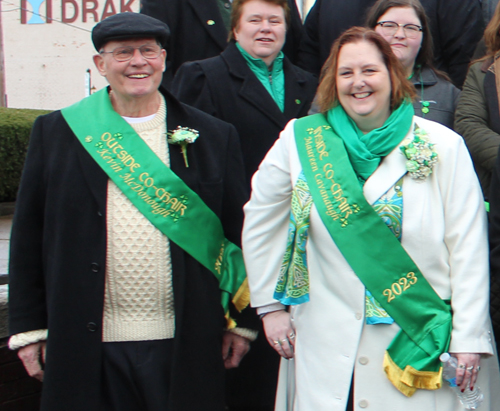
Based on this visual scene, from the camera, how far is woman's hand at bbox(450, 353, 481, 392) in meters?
2.54

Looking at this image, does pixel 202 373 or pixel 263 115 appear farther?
pixel 263 115

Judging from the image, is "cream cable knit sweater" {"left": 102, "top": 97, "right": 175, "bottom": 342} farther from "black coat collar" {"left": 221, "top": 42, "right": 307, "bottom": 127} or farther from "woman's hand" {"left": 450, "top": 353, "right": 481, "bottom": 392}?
"black coat collar" {"left": 221, "top": 42, "right": 307, "bottom": 127}

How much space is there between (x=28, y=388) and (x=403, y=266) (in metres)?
2.27

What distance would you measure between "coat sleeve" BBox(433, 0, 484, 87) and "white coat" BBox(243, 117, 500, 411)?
1715 mm

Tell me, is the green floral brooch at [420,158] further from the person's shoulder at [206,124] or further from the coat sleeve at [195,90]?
the coat sleeve at [195,90]

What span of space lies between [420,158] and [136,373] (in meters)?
1.33

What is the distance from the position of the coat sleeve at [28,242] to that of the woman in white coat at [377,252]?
859mm

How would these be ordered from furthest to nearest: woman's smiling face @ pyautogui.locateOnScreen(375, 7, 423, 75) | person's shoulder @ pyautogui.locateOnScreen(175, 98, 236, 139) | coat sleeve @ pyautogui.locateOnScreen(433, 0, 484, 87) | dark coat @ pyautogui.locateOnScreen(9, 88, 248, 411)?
1. coat sleeve @ pyautogui.locateOnScreen(433, 0, 484, 87)
2. woman's smiling face @ pyautogui.locateOnScreen(375, 7, 423, 75)
3. person's shoulder @ pyautogui.locateOnScreen(175, 98, 236, 139)
4. dark coat @ pyautogui.locateOnScreen(9, 88, 248, 411)

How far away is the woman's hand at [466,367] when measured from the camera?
2.54m

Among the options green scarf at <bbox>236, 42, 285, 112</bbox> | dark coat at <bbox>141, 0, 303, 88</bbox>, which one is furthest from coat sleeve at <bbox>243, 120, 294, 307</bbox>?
dark coat at <bbox>141, 0, 303, 88</bbox>

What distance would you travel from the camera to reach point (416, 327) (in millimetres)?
2617

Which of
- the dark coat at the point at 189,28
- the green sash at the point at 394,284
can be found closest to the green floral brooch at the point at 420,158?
the green sash at the point at 394,284

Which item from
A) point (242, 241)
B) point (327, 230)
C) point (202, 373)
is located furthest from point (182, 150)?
point (202, 373)

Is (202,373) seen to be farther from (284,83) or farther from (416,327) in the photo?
(284,83)
